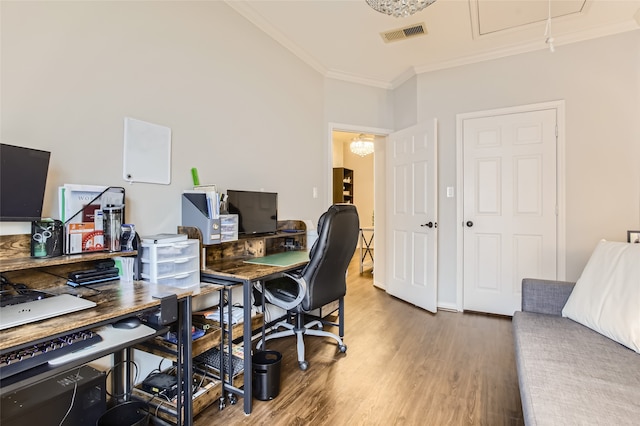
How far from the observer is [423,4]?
1909 millimetres

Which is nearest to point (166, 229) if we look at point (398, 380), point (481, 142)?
point (398, 380)

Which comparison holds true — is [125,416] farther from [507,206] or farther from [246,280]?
[507,206]

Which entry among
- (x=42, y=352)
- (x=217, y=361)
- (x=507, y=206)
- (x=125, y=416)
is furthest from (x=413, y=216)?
(x=42, y=352)

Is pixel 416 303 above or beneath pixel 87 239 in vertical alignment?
beneath

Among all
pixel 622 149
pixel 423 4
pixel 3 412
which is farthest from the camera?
pixel 622 149

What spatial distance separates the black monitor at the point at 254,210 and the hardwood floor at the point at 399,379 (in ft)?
3.15

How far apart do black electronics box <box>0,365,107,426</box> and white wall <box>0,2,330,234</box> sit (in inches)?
26.3

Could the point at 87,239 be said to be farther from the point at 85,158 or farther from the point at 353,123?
the point at 353,123

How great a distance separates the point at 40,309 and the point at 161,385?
826mm

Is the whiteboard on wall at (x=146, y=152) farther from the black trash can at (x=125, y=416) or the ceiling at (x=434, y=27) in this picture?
the ceiling at (x=434, y=27)

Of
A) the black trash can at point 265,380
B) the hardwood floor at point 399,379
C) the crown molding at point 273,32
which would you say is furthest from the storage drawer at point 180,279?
the crown molding at point 273,32

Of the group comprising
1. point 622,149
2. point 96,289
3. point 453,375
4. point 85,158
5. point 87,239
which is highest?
point 622,149

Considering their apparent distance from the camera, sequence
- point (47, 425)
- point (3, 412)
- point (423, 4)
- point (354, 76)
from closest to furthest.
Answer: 1. point (3, 412)
2. point (47, 425)
3. point (423, 4)
4. point (354, 76)

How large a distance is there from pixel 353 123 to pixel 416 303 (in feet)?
7.18
